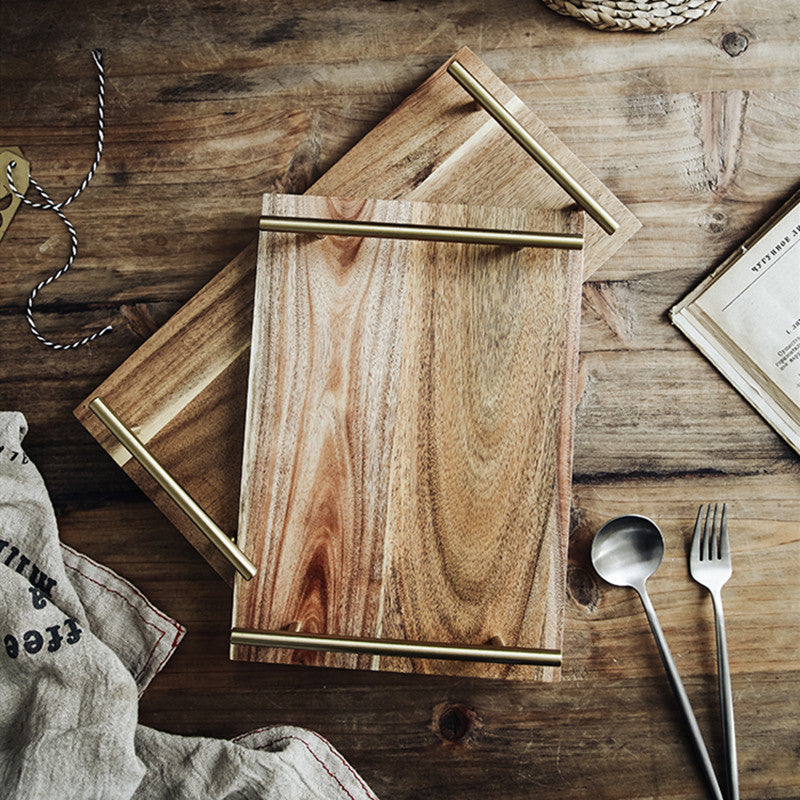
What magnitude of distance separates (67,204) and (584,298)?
44cm

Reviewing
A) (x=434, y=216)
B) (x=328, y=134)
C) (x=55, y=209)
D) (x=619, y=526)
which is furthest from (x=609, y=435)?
(x=55, y=209)

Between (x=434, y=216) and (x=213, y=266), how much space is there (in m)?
0.19

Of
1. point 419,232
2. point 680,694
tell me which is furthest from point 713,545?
point 419,232

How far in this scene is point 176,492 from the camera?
0.50 metres

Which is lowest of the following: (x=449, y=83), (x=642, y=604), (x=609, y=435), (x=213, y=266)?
(x=642, y=604)

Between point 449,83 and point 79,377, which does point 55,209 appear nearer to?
point 79,377

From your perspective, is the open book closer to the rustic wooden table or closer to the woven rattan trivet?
the rustic wooden table

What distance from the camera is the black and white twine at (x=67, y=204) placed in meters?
0.59

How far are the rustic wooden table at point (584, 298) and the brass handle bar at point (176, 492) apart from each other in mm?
85

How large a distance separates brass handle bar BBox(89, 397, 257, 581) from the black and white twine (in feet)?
0.31

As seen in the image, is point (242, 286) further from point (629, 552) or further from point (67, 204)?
point (629, 552)

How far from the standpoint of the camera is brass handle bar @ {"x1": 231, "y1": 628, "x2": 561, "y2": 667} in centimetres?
48

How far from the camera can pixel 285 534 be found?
1.74ft

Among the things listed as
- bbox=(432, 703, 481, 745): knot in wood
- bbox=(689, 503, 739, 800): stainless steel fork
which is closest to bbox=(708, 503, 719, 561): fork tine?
bbox=(689, 503, 739, 800): stainless steel fork
